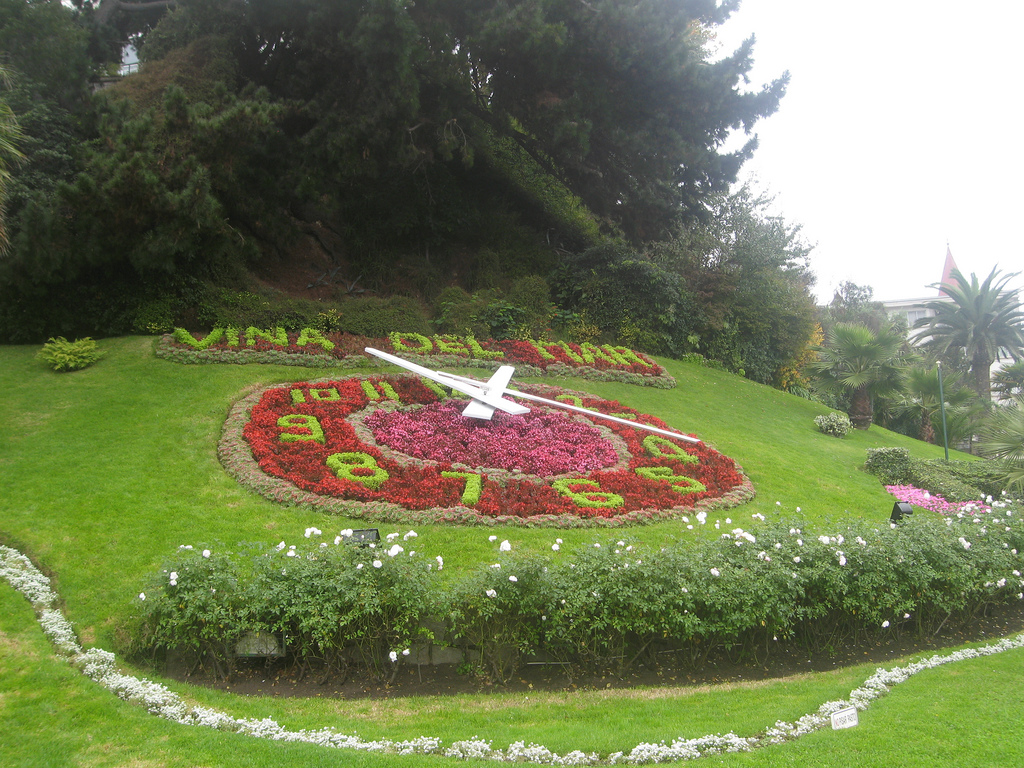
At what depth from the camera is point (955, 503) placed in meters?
10.7

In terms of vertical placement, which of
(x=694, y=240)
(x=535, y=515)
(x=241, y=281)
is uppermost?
(x=694, y=240)

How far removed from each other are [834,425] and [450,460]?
31.8 ft

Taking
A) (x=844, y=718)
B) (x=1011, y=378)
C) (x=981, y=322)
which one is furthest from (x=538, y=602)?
(x=981, y=322)

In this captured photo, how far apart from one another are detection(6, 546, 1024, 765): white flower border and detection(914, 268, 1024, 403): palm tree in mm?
25602

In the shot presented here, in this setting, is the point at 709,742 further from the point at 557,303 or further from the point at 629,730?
the point at 557,303

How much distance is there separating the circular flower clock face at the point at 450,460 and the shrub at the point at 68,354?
3639 mm

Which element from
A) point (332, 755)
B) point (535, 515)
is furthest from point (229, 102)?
point (332, 755)

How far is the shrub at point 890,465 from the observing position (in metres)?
12.0

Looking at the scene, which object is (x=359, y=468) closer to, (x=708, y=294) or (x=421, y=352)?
(x=421, y=352)

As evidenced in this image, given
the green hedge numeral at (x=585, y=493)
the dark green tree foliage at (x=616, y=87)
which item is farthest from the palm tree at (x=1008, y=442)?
the dark green tree foliage at (x=616, y=87)

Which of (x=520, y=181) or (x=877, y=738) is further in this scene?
(x=520, y=181)

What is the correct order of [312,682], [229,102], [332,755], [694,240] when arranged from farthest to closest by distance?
1. [694,240]
2. [229,102]
3. [312,682]
4. [332,755]

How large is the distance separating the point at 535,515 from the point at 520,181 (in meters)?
16.3

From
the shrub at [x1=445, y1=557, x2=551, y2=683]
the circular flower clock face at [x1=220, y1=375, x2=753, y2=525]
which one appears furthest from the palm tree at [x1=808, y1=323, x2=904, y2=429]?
the shrub at [x1=445, y1=557, x2=551, y2=683]
